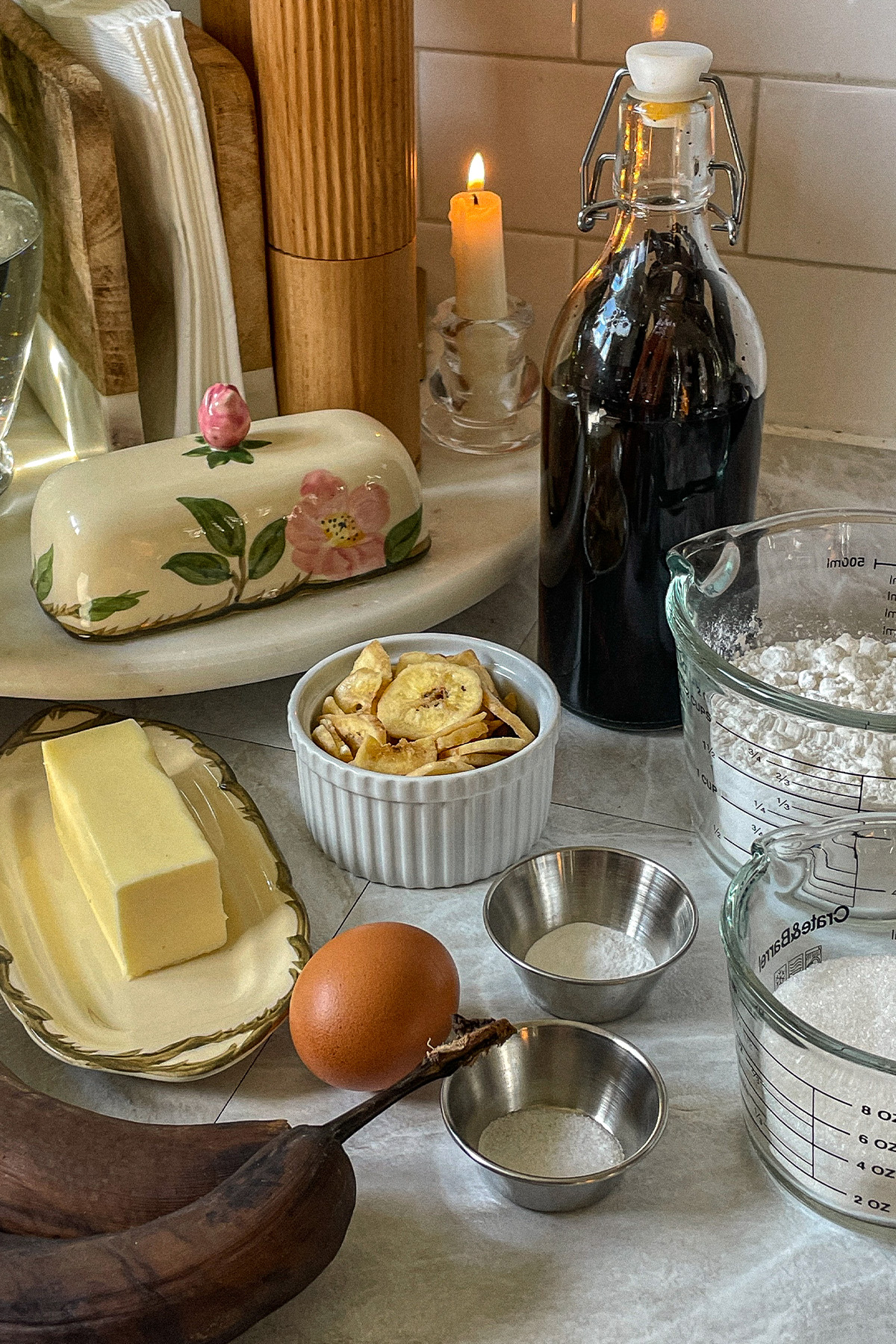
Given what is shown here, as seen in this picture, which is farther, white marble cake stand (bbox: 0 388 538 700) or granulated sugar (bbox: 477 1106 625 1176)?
white marble cake stand (bbox: 0 388 538 700)

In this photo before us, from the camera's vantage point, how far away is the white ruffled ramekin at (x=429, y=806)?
666 millimetres

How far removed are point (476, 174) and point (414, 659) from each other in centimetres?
36

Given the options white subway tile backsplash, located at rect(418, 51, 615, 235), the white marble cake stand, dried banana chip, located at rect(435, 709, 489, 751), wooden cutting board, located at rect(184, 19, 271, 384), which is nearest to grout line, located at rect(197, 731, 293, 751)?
the white marble cake stand

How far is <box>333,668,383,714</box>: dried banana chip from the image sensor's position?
0.71 m

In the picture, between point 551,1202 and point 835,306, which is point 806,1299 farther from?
point 835,306

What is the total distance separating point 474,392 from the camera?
0.98 metres

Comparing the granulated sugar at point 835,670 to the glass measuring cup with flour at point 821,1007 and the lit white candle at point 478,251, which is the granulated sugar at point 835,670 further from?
the lit white candle at point 478,251

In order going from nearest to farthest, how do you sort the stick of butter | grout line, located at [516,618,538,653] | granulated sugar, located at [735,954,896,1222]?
granulated sugar, located at [735,954,896,1222] → the stick of butter → grout line, located at [516,618,538,653]

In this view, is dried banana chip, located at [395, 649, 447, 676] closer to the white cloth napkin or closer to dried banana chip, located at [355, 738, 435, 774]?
dried banana chip, located at [355, 738, 435, 774]

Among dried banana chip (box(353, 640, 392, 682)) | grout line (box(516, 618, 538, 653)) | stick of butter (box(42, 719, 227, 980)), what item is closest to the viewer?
stick of butter (box(42, 719, 227, 980))

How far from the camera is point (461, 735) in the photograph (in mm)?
687

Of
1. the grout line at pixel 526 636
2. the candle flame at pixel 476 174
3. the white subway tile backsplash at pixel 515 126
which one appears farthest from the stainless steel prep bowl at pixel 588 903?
the white subway tile backsplash at pixel 515 126

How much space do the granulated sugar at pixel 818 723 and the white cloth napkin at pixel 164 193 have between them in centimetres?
39

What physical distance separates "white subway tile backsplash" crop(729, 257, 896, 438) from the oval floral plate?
563mm
